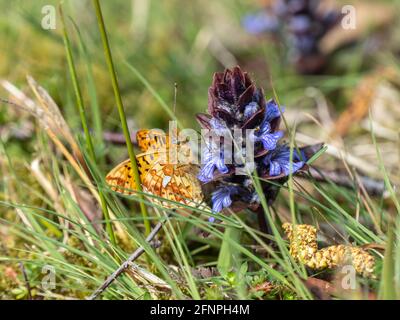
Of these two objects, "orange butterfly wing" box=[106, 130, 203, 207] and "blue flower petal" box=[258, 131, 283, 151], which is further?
"orange butterfly wing" box=[106, 130, 203, 207]

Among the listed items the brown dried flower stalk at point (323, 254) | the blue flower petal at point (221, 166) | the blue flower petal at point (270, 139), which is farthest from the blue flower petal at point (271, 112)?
the brown dried flower stalk at point (323, 254)

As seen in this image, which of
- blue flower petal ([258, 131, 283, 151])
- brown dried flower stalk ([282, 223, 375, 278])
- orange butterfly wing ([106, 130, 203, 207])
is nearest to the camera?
brown dried flower stalk ([282, 223, 375, 278])

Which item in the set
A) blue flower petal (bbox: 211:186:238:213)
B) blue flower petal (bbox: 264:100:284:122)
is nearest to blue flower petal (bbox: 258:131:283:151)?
blue flower petal (bbox: 264:100:284:122)

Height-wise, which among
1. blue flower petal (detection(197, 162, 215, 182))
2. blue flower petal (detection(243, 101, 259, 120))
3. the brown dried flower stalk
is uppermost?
blue flower petal (detection(243, 101, 259, 120))

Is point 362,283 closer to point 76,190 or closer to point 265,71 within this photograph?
point 76,190

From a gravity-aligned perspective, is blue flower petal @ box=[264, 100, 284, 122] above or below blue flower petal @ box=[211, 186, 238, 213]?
above

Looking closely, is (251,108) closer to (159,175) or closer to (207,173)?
(207,173)

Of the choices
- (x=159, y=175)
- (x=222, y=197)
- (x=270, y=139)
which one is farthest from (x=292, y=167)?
(x=159, y=175)

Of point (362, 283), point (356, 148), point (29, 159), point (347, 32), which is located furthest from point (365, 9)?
point (362, 283)

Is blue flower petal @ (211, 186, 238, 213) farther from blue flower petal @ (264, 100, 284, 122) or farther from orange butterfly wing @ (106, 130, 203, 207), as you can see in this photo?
blue flower petal @ (264, 100, 284, 122)
